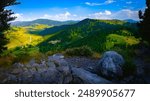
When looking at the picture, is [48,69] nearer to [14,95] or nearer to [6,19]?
[14,95]

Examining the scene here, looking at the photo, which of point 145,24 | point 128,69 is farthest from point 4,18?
point 145,24

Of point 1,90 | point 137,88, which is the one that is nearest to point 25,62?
point 1,90

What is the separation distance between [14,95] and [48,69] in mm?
2030

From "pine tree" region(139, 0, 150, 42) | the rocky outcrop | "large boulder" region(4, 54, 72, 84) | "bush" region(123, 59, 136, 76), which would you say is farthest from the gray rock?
"pine tree" region(139, 0, 150, 42)

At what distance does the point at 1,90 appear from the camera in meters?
7.66

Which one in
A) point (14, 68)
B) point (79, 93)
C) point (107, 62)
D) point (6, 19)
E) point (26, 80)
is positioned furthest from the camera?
point (6, 19)

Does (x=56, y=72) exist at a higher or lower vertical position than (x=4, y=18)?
lower

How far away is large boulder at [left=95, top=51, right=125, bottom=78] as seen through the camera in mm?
10117

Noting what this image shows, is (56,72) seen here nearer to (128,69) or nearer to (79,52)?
(128,69)

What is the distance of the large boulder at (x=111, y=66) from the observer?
1012 centimetres

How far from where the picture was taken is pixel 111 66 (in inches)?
401

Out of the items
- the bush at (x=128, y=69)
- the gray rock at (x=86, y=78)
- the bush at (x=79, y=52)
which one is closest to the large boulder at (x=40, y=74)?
the gray rock at (x=86, y=78)

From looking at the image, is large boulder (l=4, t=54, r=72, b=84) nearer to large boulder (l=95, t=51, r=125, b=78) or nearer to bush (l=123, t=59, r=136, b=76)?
large boulder (l=95, t=51, r=125, b=78)

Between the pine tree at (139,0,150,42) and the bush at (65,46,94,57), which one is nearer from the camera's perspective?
the bush at (65,46,94,57)
